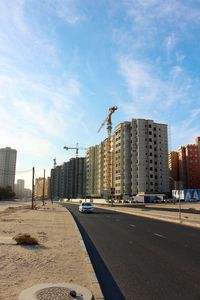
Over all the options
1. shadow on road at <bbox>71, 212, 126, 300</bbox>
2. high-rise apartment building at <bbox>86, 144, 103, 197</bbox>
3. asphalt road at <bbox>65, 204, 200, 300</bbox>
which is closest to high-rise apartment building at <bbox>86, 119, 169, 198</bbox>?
high-rise apartment building at <bbox>86, 144, 103, 197</bbox>

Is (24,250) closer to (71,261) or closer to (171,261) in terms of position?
(71,261)

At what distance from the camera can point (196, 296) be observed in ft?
22.9

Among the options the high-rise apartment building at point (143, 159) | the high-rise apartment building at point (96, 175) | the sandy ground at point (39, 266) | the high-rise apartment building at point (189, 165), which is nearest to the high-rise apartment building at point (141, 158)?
the high-rise apartment building at point (143, 159)

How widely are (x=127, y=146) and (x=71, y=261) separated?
138 m

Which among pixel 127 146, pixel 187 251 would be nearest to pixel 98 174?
pixel 127 146

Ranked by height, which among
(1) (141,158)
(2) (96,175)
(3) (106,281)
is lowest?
(3) (106,281)

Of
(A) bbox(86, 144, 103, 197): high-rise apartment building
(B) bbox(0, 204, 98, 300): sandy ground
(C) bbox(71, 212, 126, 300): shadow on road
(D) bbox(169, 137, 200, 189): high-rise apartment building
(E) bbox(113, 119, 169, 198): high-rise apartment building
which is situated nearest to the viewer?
(C) bbox(71, 212, 126, 300): shadow on road

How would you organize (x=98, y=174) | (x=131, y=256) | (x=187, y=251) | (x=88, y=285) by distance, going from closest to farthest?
1. (x=88, y=285)
2. (x=131, y=256)
3. (x=187, y=251)
4. (x=98, y=174)

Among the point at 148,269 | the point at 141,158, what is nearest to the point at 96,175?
the point at 141,158

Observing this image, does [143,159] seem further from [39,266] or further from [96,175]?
[39,266]

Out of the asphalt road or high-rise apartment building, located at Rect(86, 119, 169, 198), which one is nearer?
the asphalt road

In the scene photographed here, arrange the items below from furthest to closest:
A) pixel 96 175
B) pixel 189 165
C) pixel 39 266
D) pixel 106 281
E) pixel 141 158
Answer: pixel 96 175 < pixel 189 165 < pixel 141 158 < pixel 39 266 < pixel 106 281

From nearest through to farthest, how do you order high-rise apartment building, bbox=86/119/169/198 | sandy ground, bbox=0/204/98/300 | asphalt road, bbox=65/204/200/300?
asphalt road, bbox=65/204/200/300, sandy ground, bbox=0/204/98/300, high-rise apartment building, bbox=86/119/169/198

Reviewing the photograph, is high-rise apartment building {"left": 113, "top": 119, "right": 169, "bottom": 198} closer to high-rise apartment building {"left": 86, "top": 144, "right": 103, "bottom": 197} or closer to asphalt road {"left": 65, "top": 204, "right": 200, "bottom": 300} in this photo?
high-rise apartment building {"left": 86, "top": 144, "right": 103, "bottom": 197}
